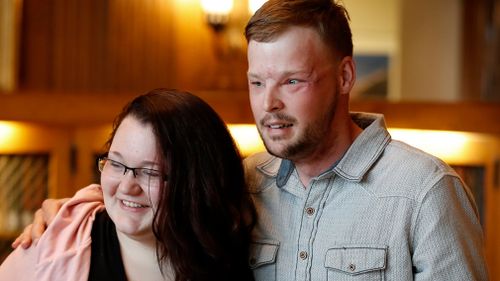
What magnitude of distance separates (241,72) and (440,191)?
12.0 feet

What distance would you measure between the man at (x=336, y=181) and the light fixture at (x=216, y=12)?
3.36 m

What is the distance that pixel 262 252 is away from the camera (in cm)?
194

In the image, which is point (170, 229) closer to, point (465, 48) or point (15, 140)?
point (15, 140)

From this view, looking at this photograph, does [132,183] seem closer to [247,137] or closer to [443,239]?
[443,239]

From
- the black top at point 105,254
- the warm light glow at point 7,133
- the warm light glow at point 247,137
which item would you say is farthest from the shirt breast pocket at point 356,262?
the warm light glow at point 7,133

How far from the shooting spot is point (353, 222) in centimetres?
182

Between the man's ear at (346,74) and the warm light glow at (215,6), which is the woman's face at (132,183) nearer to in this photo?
the man's ear at (346,74)

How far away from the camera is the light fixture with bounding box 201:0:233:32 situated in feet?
17.1

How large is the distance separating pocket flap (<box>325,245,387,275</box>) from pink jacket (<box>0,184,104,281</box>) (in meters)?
0.54

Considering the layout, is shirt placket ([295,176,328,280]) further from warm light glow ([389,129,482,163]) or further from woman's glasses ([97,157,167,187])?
warm light glow ([389,129,482,163])

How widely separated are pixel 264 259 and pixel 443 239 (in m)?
0.42

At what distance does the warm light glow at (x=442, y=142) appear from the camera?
323cm

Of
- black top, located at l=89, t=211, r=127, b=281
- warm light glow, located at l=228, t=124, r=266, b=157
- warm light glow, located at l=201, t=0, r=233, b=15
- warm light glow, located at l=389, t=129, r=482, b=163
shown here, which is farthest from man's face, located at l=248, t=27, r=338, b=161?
warm light glow, located at l=201, t=0, r=233, b=15

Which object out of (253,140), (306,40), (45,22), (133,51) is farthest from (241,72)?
(306,40)
